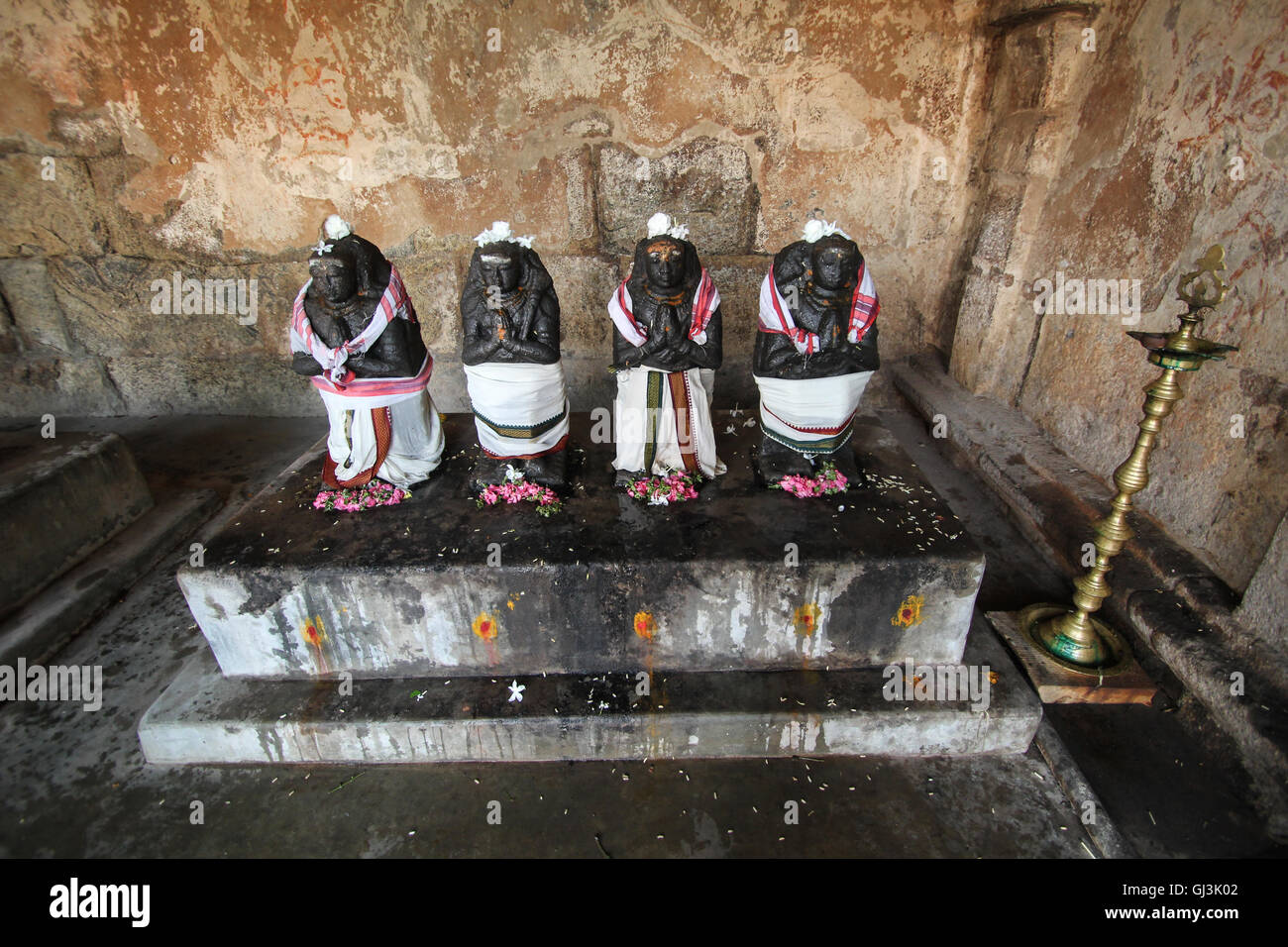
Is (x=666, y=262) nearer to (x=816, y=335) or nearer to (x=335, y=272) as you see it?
(x=816, y=335)

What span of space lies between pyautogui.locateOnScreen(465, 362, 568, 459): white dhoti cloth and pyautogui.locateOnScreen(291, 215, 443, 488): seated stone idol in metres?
0.39

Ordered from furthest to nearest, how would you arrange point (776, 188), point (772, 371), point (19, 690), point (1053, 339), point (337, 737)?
point (776, 188) → point (1053, 339) → point (19, 690) → point (772, 371) → point (337, 737)

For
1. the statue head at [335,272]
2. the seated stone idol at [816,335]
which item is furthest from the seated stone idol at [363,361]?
the seated stone idol at [816,335]

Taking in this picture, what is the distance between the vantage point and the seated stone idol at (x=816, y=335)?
3.10m

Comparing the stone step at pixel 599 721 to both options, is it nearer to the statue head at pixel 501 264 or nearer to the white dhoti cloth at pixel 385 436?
the white dhoti cloth at pixel 385 436

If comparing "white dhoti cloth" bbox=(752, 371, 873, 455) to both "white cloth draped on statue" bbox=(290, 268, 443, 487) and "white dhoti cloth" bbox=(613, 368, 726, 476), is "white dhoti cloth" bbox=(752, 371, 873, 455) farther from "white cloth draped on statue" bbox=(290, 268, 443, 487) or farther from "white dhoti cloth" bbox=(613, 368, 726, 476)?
"white cloth draped on statue" bbox=(290, 268, 443, 487)

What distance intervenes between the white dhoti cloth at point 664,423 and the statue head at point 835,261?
0.80 meters

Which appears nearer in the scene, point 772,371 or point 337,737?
point 337,737

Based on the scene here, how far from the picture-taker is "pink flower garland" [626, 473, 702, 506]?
11.2ft

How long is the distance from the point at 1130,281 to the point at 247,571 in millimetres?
5183

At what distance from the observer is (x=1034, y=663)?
334 centimetres

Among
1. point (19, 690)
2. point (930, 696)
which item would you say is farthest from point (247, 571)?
point (930, 696)

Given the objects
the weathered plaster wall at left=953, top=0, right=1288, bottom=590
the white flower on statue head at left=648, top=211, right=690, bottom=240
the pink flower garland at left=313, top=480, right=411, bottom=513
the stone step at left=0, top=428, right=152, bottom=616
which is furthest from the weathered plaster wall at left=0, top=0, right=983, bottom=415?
the pink flower garland at left=313, top=480, right=411, bottom=513

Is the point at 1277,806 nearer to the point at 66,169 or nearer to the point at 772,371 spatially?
the point at 772,371
